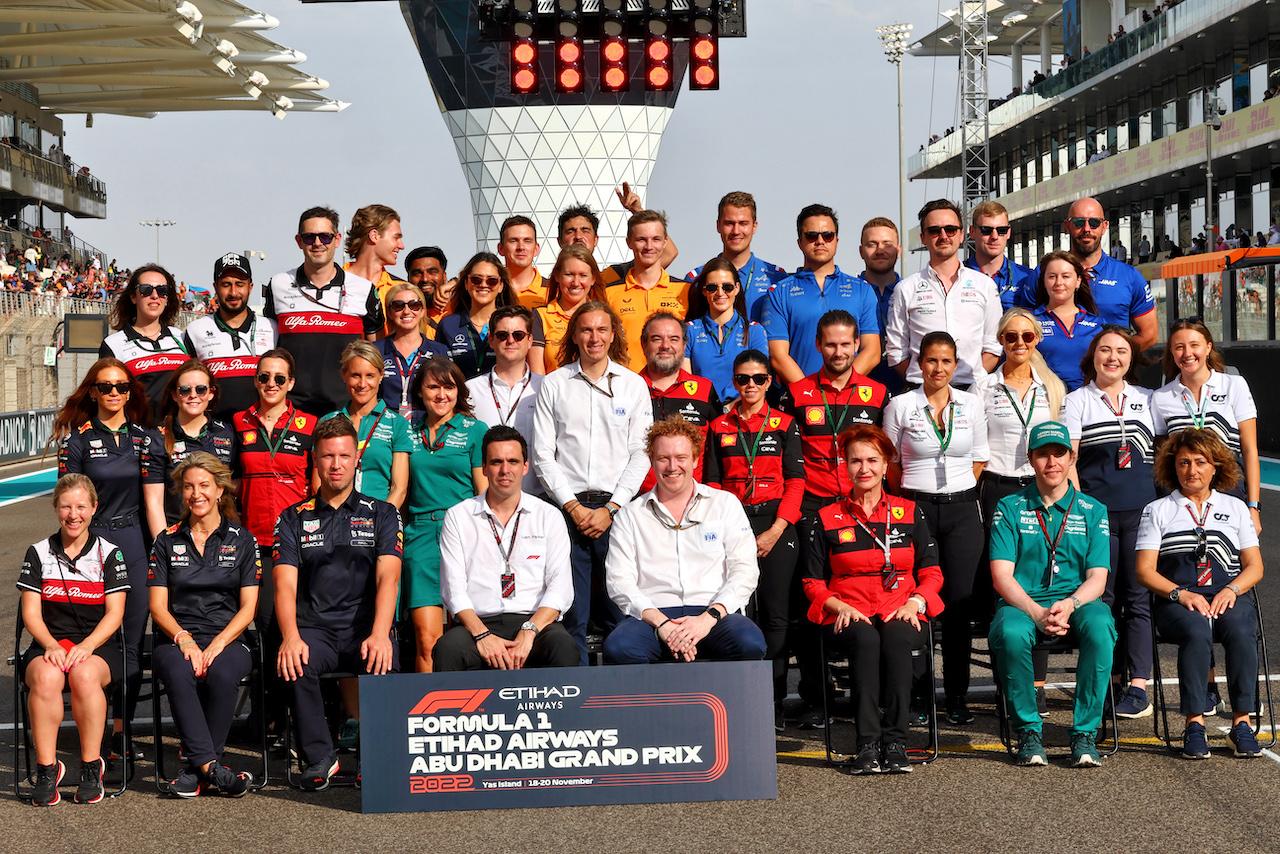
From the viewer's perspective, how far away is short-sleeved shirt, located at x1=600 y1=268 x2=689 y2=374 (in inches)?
293

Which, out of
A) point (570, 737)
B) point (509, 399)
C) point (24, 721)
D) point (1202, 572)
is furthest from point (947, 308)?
point (24, 721)

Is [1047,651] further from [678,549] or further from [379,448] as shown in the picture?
[379,448]

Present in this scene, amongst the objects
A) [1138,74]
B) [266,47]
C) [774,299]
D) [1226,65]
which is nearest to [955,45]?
[1138,74]

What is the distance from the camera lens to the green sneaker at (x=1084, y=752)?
5.45 m

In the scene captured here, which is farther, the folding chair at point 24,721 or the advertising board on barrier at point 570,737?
the folding chair at point 24,721

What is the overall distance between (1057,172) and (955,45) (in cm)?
1321

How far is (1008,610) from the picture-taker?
567cm

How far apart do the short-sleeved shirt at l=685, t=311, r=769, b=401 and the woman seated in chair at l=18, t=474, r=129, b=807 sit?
315 cm

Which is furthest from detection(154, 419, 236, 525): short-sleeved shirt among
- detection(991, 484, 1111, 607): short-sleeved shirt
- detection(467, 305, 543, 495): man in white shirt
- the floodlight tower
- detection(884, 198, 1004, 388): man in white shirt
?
the floodlight tower

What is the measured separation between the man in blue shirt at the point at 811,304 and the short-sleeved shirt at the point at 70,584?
3.62m

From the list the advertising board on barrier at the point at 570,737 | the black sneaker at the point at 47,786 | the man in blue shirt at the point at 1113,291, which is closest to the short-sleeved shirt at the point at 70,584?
the black sneaker at the point at 47,786

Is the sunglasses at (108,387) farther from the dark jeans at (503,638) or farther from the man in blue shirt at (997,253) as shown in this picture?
the man in blue shirt at (997,253)

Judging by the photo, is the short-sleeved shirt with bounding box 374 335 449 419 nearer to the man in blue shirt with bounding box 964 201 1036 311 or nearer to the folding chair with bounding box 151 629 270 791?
the folding chair with bounding box 151 629 270 791

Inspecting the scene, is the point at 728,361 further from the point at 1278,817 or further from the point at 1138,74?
the point at 1138,74
